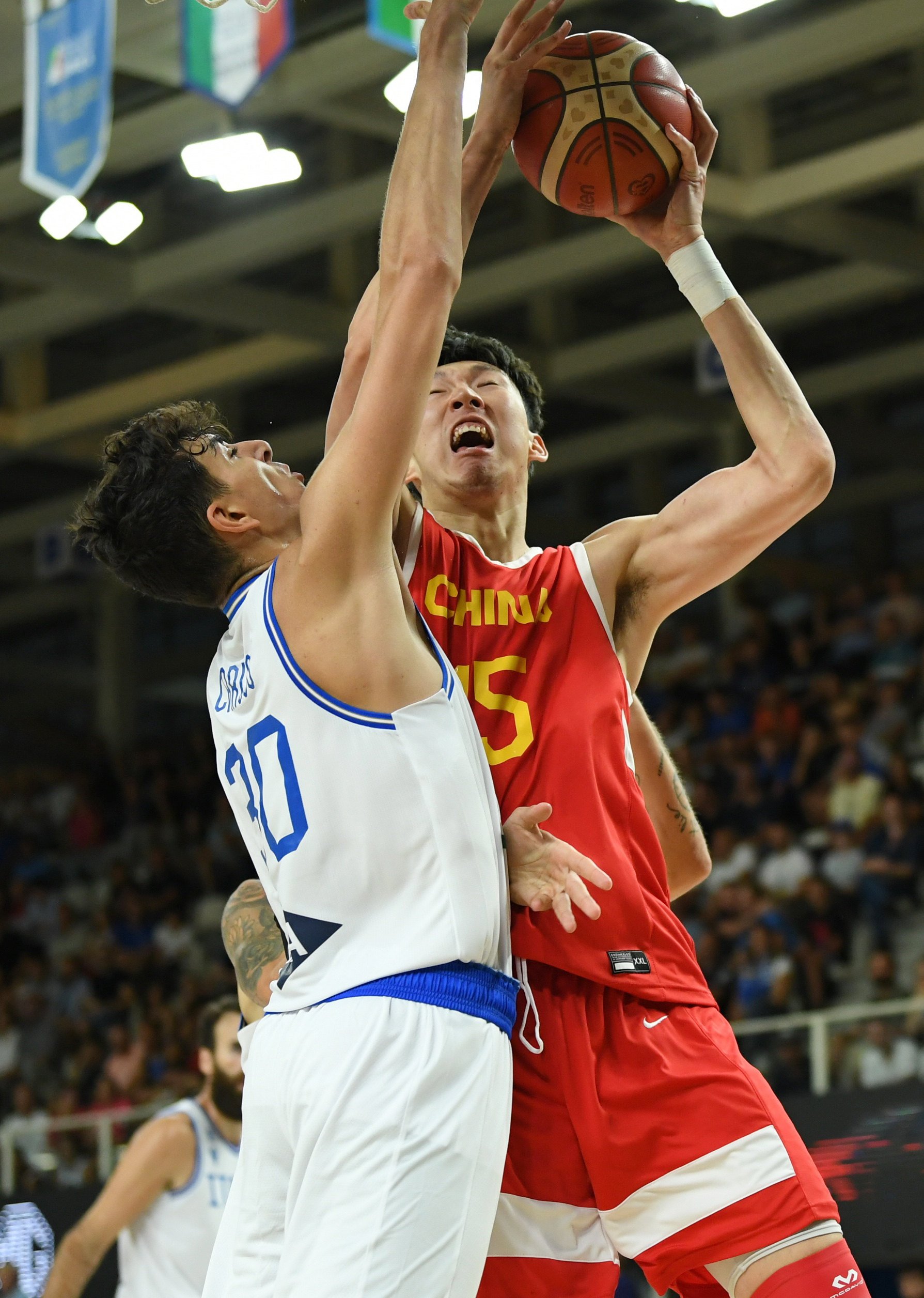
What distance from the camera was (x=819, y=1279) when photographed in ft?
8.95

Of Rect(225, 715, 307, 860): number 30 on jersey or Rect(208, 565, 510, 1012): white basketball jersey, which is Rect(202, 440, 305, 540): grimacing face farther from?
Rect(225, 715, 307, 860): number 30 on jersey

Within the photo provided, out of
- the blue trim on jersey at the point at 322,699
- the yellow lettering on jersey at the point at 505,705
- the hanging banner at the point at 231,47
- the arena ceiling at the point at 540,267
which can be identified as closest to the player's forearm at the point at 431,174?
the blue trim on jersey at the point at 322,699

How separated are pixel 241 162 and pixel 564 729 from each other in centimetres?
841

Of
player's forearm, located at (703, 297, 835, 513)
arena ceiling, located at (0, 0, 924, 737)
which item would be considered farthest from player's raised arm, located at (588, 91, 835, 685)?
arena ceiling, located at (0, 0, 924, 737)

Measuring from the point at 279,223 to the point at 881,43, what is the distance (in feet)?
15.3

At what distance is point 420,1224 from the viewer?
2.38m

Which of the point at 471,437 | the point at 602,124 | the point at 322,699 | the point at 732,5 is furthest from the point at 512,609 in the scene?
the point at 732,5

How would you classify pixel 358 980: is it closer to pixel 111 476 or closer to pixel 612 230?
pixel 111 476

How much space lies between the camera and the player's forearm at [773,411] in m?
3.14

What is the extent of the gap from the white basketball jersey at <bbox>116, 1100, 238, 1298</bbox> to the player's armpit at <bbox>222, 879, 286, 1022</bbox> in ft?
7.50

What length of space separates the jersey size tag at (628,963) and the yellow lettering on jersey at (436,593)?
0.74 m

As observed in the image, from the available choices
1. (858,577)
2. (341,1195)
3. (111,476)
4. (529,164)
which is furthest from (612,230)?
(341,1195)

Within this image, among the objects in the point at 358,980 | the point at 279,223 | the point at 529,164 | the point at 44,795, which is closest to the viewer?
the point at 358,980

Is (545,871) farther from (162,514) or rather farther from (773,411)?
(773,411)
